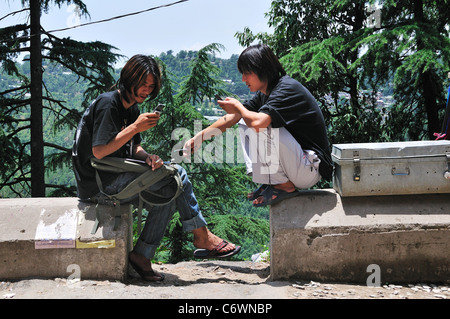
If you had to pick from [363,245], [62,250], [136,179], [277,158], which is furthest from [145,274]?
[363,245]

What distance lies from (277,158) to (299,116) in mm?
335

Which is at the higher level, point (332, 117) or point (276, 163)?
point (332, 117)

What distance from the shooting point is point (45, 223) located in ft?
11.1

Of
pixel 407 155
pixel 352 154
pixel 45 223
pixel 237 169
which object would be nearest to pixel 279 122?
pixel 352 154

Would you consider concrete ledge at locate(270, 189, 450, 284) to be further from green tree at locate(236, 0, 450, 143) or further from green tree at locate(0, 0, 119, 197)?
green tree at locate(0, 0, 119, 197)

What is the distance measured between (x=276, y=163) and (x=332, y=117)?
24.0 ft

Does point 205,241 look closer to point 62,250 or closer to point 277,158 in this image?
point 277,158

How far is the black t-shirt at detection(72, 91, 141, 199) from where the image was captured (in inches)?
125

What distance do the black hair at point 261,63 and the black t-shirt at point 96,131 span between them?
2.82 ft

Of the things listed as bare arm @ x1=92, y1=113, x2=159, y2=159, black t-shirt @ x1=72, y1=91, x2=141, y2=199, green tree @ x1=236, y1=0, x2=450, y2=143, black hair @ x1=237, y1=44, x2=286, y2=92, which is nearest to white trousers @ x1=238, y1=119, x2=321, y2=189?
black hair @ x1=237, y1=44, x2=286, y2=92

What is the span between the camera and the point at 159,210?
3424 mm

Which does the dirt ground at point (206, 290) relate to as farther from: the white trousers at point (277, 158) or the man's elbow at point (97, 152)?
the man's elbow at point (97, 152)

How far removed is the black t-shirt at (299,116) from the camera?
10.9ft

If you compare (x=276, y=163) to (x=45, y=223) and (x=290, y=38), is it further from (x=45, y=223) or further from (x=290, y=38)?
(x=290, y=38)
